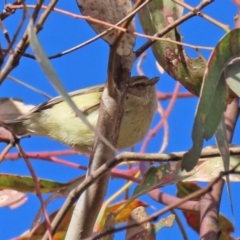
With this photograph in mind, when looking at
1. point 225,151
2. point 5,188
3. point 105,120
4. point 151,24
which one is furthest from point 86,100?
Result: point 225,151

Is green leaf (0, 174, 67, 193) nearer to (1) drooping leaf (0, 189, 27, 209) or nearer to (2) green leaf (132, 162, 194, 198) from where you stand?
(1) drooping leaf (0, 189, 27, 209)

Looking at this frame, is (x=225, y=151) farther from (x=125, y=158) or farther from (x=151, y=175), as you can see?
(x=151, y=175)

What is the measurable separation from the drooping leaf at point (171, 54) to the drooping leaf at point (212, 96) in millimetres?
287

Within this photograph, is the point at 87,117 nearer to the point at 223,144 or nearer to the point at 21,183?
the point at 21,183

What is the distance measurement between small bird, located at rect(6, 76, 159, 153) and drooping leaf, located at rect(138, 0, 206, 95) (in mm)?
693

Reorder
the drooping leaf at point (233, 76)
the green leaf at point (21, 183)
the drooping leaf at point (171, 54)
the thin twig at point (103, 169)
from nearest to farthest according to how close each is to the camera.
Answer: the thin twig at point (103, 169), the drooping leaf at point (233, 76), the drooping leaf at point (171, 54), the green leaf at point (21, 183)

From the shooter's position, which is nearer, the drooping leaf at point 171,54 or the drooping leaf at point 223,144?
the drooping leaf at point 223,144

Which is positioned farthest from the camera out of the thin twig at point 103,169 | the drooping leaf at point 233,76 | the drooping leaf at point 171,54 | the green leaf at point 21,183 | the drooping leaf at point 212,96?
the green leaf at point 21,183

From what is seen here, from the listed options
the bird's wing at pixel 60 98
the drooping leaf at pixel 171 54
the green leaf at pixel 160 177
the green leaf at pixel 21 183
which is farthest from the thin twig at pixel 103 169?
the bird's wing at pixel 60 98

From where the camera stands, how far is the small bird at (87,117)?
7.22 ft

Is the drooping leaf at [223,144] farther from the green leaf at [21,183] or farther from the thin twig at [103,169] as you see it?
the green leaf at [21,183]

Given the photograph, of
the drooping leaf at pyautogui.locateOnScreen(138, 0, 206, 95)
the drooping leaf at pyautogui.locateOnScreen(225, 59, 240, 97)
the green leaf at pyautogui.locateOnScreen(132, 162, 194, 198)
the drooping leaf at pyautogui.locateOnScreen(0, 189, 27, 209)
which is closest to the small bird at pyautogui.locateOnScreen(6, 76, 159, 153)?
the drooping leaf at pyautogui.locateOnScreen(0, 189, 27, 209)

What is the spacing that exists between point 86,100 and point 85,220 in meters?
1.24

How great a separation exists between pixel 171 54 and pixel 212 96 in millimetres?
417
